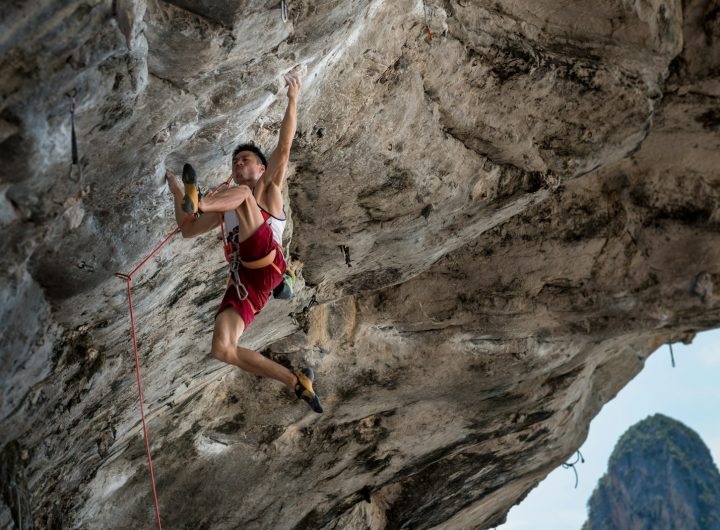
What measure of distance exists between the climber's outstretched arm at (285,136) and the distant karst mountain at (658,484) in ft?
116

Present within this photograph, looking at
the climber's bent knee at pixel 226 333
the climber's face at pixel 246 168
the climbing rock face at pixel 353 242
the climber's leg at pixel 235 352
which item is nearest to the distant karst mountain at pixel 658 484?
the climbing rock face at pixel 353 242

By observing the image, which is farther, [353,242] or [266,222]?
[353,242]

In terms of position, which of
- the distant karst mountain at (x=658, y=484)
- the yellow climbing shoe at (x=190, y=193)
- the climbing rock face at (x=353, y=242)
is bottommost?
the distant karst mountain at (x=658, y=484)

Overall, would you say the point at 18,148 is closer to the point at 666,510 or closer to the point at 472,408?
the point at 472,408

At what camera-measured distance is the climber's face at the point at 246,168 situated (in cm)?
522

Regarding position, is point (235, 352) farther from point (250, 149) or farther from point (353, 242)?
point (353, 242)

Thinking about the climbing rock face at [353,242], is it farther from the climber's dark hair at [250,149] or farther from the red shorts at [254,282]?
the red shorts at [254,282]

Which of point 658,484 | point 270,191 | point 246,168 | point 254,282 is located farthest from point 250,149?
point 658,484

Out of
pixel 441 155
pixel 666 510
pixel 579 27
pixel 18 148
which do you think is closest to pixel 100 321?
pixel 18 148

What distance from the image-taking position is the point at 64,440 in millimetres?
6238

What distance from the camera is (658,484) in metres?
37.0

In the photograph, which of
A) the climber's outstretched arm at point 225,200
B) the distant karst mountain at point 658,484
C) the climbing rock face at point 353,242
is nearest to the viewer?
the climbing rock face at point 353,242

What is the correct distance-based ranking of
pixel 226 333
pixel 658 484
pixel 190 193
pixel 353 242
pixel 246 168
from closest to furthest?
pixel 190 193 < pixel 246 168 < pixel 226 333 < pixel 353 242 < pixel 658 484

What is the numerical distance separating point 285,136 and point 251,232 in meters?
0.61
